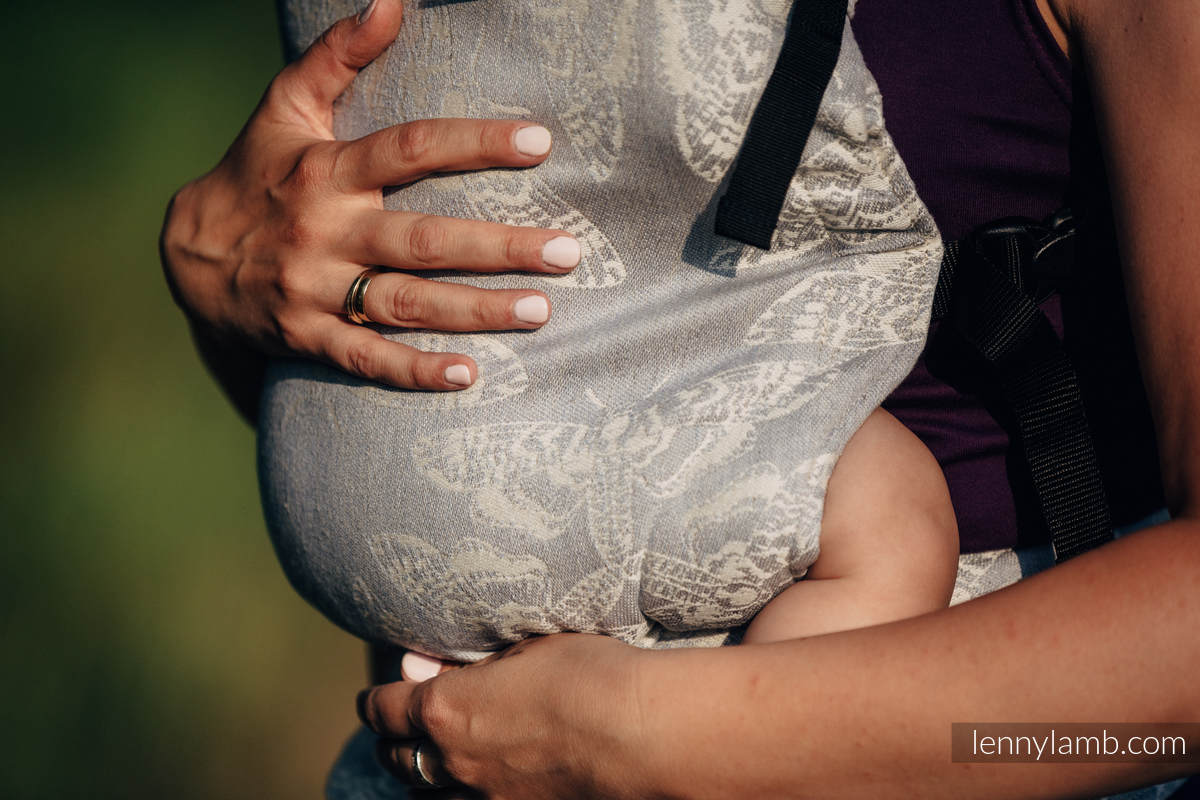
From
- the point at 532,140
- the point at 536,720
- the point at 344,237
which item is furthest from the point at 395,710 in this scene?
the point at 532,140

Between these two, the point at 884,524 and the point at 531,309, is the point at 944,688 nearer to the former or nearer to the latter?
the point at 884,524

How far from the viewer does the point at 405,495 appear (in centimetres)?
84

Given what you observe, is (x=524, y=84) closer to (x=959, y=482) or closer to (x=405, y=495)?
(x=405, y=495)

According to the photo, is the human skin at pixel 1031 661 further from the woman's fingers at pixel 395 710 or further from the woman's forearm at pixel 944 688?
the woman's fingers at pixel 395 710

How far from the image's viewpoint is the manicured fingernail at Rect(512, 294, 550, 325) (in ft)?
2.73

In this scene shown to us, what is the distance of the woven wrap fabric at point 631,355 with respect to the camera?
29.4 inches

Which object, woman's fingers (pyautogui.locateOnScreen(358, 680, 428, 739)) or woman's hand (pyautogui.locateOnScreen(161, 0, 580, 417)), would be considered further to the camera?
woman's fingers (pyautogui.locateOnScreen(358, 680, 428, 739))

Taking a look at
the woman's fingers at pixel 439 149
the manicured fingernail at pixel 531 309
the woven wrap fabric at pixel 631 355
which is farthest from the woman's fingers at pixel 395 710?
the woman's fingers at pixel 439 149

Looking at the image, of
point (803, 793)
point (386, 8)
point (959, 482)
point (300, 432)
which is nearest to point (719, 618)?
point (803, 793)

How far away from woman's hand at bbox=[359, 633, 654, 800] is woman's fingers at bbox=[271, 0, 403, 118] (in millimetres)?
594

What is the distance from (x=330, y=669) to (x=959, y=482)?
2.35m

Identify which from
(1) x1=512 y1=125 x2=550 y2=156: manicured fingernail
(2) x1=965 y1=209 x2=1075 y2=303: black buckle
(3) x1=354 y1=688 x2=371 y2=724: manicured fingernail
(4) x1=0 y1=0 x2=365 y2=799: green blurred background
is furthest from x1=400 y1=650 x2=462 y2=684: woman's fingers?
(4) x1=0 y1=0 x2=365 y2=799: green blurred background

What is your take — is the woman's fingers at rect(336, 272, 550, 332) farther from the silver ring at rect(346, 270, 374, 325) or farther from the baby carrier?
the baby carrier

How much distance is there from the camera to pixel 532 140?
0.79 meters
